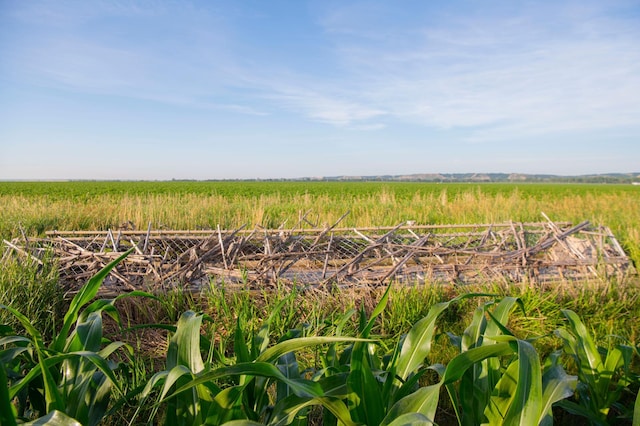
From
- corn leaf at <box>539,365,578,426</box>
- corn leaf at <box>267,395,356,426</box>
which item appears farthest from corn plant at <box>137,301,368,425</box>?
corn leaf at <box>539,365,578,426</box>

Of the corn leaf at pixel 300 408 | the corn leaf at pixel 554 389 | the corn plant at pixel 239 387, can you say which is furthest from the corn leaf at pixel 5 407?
the corn leaf at pixel 554 389

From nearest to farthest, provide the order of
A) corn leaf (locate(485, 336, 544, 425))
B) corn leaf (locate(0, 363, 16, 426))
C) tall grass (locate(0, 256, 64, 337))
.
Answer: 1. corn leaf (locate(0, 363, 16, 426))
2. corn leaf (locate(485, 336, 544, 425))
3. tall grass (locate(0, 256, 64, 337))

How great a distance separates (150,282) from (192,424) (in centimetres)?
195

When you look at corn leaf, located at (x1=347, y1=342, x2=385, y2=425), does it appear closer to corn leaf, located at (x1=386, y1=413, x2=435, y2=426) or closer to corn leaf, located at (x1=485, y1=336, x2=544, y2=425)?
corn leaf, located at (x1=386, y1=413, x2=435, y2=426)

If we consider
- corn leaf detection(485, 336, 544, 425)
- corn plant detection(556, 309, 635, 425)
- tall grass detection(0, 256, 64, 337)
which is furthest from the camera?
tall grass detection(0, 256, 64, 337)

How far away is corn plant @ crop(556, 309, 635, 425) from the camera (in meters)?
1.83

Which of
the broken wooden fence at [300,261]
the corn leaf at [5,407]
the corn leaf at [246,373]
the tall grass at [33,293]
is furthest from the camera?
the broken wooden fence at [300,261]

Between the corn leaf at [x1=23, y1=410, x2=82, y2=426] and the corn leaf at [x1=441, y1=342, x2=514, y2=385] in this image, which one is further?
the corn leaf at [x1=441, y1=342, x2=514, y2=385]

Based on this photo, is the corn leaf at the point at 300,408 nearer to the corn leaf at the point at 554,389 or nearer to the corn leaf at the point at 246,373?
the corn leaf at the point at 246,373

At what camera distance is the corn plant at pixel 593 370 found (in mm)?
1833

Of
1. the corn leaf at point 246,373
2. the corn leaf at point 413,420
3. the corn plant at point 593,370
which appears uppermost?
the corn leaf at point 246,373

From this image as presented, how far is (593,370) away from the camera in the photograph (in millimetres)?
1913

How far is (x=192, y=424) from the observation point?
1375 mm

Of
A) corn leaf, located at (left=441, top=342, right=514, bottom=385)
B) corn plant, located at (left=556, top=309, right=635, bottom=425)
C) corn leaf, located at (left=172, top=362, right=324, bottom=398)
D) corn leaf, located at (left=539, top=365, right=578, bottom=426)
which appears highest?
corn leaf, located at (left=172, top=362, right=324, bottom=398)
